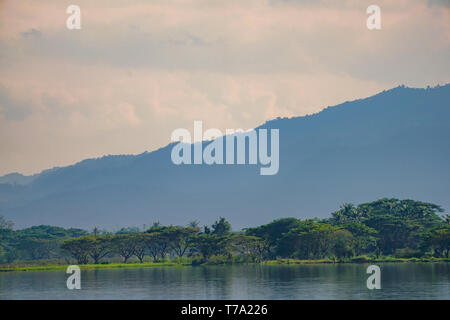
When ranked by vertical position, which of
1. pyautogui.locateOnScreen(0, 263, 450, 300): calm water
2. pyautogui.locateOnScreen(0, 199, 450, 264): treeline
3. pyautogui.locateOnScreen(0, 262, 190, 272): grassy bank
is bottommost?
pyautogui.locateOnScreen(0, 262, 190, 272): grassy bank

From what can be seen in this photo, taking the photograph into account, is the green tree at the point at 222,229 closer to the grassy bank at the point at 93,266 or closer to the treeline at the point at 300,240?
the treeline at the point at 300,240

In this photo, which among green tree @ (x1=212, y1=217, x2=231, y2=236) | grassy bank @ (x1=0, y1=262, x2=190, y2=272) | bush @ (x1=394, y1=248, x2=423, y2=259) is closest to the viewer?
bush @ (x1=394, y1=248, x2=423, y2=259)

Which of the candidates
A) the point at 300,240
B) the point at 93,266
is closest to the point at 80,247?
the point at 93,266

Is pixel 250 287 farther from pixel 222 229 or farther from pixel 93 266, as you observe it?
pixel 222 229

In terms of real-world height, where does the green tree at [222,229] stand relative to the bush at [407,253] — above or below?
above

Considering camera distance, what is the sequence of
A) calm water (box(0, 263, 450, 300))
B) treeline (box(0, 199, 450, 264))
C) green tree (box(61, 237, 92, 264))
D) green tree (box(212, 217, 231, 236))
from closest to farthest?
calm water (box(0, 263, 450, 300)), treeline (box(0, 199, 450, 264)), green tree (box(61, 237, 92, 264)), green tree (box(212, 217, 231, 236))

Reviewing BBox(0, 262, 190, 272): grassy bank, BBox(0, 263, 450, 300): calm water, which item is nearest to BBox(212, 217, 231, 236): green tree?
BBox(0, 262, 190, 272): grassy bank

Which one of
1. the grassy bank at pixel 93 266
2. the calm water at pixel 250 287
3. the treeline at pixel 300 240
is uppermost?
the treeline at pixel 300 240

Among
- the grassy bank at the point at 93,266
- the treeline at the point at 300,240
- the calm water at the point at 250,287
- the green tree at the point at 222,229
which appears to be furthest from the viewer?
the green tree at the point at 222,229

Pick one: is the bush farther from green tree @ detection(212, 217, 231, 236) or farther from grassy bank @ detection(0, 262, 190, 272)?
grassy bank @ detection(0, 262, 190, 272)

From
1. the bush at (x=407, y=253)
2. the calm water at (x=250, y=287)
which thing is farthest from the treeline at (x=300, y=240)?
the calm water at (x=250, y=287)

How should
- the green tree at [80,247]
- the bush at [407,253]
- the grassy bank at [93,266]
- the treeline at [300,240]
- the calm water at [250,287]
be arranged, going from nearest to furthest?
the calm water at [250,287] < the bush at [407,253] < the grassy bank at [93,266] < the treeline at [300,240] < the green tree at [80,247]
